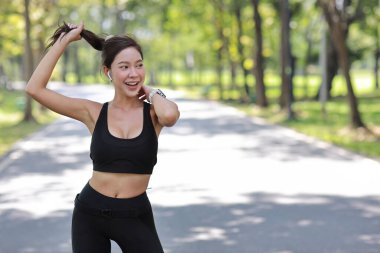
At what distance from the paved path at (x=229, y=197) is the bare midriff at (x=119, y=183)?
13.8ft

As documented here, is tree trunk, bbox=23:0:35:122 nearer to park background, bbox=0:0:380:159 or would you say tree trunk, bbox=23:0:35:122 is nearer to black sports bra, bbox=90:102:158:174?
park background, bbox=0:0:380:159

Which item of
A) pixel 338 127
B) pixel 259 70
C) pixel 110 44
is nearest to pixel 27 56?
pixel 338 127

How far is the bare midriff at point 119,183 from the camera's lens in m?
3.92

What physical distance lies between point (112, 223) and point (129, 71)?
666 mm

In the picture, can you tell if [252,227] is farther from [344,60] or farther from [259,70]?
[259,70]

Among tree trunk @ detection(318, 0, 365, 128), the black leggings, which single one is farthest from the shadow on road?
tree trunk @ detection(318, 0, 365, 128)

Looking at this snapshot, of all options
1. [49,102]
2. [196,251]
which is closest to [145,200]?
[49,102]

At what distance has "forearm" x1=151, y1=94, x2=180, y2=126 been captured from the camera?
392 centimetres

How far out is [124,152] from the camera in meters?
3.89

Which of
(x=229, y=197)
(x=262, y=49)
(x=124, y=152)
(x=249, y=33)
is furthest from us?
(x=249, y=33)

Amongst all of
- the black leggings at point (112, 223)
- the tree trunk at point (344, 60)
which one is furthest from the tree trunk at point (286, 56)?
the black leggings at point (112, 223)

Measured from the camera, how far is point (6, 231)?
30.5 ft

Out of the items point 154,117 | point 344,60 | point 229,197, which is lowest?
point 229,197

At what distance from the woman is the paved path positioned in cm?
415
